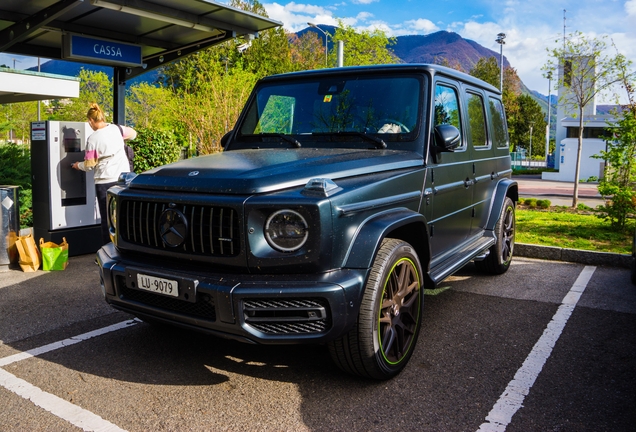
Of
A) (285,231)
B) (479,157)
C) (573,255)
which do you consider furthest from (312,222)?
(573,255)

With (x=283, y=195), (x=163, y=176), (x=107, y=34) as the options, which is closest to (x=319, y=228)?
(x=283, y=195)

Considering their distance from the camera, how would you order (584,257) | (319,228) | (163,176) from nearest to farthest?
(319,228) → (163,176) → (584,257)

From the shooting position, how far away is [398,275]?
3.63 meters

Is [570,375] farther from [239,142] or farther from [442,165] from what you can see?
[239,142]

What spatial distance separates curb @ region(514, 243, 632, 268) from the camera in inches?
285

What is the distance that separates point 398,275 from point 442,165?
124 centimetres

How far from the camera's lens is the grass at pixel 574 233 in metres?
8.21

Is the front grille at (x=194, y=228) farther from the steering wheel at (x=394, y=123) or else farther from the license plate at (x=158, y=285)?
the steering wheel at (x=394, y=123)

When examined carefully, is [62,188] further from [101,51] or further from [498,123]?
[498,123]

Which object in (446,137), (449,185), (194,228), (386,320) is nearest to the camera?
(194,228)

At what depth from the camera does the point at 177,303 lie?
3365mm

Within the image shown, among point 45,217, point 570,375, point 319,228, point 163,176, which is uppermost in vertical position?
point 163,176

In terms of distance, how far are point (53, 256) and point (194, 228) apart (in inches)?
168

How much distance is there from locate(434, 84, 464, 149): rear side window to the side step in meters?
1.10
